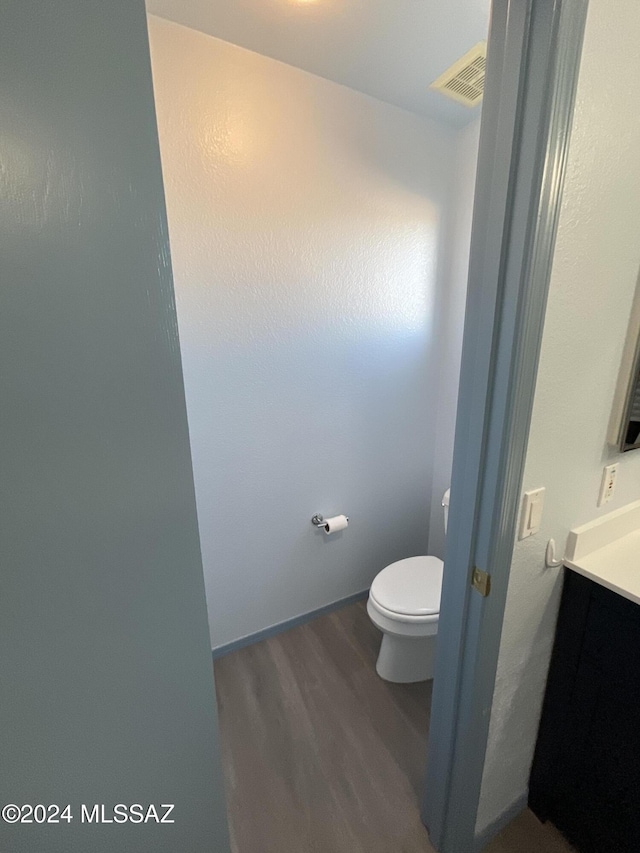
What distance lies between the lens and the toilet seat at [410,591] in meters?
1.54

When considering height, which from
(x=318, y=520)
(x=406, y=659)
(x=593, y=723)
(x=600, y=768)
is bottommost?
(x=406, y=659)

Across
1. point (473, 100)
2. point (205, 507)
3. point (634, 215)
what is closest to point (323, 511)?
point (205, 507)

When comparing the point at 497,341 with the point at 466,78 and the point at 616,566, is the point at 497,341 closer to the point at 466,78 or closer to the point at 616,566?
the point at 616,566

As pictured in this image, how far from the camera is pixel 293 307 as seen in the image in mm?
1620

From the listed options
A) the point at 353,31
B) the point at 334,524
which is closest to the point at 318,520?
the point at 334,524

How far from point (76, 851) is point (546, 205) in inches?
50.5

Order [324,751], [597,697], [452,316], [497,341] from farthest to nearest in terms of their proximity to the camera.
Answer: [452,316] < [324,751] < [597,697] < [497,341]

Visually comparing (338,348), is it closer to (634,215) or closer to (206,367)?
(206,367)

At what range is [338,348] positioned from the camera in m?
1.76

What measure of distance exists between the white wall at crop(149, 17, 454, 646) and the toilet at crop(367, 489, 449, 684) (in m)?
0.41

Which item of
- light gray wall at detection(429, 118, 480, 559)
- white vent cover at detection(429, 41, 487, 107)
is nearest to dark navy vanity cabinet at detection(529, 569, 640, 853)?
light gray wall at detection(429, 118, 480, 559)

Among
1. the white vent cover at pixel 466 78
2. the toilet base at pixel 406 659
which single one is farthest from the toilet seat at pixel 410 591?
the white vent cover at pixel 466 78

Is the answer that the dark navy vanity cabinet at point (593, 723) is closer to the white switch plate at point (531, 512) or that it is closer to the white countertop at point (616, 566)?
the white countertop at point (616, 566)

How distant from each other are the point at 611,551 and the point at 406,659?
3.36ft
